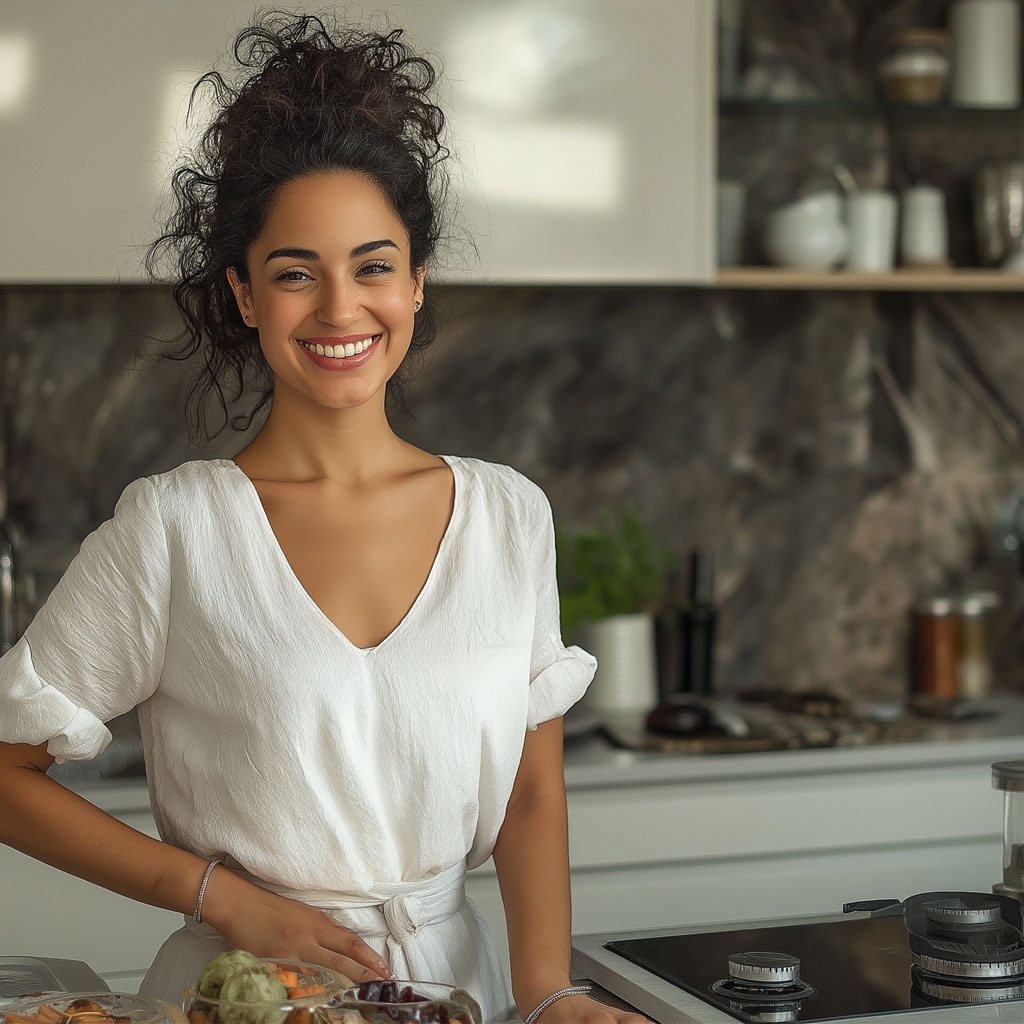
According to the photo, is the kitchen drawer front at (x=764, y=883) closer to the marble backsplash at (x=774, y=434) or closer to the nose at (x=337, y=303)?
the marble backsplash at (x=774, y=434)

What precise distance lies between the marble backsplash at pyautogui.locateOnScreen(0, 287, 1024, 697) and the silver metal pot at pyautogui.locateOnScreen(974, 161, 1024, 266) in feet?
0.70

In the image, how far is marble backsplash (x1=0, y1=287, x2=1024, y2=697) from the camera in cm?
278

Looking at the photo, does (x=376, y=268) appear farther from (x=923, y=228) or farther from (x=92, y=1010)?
→ (x=923, y=228)

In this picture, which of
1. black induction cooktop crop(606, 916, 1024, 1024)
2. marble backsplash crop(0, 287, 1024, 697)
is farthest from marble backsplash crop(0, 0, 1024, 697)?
black induction cooktop crop(606, 916, 1024, 1024)

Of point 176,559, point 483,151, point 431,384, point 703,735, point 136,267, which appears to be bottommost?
point 703,735

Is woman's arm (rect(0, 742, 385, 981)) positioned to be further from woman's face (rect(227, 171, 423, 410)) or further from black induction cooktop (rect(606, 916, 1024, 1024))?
woman's face (rect(227, 171, 423, 410))

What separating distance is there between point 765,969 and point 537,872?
272 mm

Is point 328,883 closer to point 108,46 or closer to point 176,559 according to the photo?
point 176,559

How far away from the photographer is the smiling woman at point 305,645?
1130 millimetres

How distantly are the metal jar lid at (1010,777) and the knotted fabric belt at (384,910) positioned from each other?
0.52 m

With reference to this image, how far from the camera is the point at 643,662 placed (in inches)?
104

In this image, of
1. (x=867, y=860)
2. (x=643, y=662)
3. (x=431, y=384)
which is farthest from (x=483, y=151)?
(x=867, y=860)

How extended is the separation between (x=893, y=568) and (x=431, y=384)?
42.3 inches

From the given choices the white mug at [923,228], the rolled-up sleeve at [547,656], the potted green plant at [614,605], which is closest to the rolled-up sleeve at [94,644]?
the rolled-up sleeve at [547,656]
